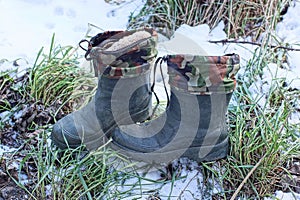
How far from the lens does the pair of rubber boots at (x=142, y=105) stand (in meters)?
1.49

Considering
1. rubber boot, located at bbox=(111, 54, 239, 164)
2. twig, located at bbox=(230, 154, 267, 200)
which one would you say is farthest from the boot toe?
twig, located at bbox=(230, 154, 267, 200)

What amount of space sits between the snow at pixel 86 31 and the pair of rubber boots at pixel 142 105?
352mm

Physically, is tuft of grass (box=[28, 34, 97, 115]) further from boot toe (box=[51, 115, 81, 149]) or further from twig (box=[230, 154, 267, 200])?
twig (box=[230, 154, 267, 200])

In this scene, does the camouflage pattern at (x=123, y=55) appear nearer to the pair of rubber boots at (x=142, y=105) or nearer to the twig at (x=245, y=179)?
the pair of rubber boots at (x=142, y=105)

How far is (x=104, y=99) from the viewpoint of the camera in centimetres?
164

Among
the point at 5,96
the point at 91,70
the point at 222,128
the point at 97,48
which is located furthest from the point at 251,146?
the point at 5,96

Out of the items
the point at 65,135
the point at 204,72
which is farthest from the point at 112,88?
the point at 204,72

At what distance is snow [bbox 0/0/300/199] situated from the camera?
2086mm

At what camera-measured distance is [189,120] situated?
61.3 inches

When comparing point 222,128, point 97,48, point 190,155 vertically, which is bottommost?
point 190,155

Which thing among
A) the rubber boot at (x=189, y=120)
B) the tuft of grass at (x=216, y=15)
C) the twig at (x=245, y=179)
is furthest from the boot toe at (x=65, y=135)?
the tuft of grass at (x=216, y=15)

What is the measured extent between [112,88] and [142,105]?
Answer: 0.54 feet

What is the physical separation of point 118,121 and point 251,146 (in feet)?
1.70

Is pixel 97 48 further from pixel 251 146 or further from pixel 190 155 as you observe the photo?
pixel 251 146
